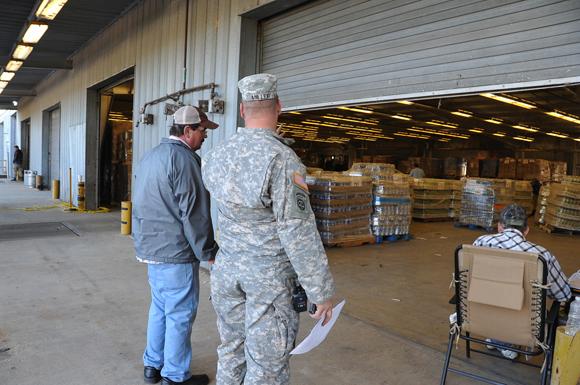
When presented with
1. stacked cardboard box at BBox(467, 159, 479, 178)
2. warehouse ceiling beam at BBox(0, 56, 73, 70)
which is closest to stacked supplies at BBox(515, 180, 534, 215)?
stacked cardboard box at BBox(467, 159, 479, 178)

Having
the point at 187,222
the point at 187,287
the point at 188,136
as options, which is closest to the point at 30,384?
the point at 187,287

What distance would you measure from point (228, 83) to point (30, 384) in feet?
16.4

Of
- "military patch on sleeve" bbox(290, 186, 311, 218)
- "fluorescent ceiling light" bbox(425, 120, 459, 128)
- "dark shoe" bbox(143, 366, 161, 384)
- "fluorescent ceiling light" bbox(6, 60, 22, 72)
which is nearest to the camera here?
"military patch on sleeve" bbox(290, 186, 311, 218)

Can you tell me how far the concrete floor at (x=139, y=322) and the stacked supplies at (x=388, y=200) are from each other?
150 centimetres

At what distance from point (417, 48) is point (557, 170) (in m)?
18.4

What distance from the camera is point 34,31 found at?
8992 mm

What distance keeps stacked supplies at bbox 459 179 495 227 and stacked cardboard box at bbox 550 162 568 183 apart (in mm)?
8862

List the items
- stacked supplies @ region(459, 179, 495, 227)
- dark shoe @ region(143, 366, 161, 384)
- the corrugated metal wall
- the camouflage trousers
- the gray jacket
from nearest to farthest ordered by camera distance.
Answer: the camouflage trousers, the gray jacket, dark shoe @ region(143, 366, 161, 384), the corrugated metal wall, stacked supplies @ region(459, 179, 495, 227)

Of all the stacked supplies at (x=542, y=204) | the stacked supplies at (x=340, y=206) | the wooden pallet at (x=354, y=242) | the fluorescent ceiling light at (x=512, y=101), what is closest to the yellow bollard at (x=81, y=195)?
the stacked supplies at (x=340, y=206)

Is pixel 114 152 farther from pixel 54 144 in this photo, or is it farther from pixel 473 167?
pixel 473 167

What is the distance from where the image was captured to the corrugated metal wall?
22.6ft

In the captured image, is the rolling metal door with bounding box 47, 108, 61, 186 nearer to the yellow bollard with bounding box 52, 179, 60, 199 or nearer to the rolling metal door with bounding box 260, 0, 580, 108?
the yellow bollard with bounding box 52, 179, 60, 199

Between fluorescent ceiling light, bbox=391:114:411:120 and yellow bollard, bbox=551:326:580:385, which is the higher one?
fluorescent ceiling light, bbox=391:114:411:120

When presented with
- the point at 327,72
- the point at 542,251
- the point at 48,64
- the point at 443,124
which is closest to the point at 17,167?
the point at 48,64
